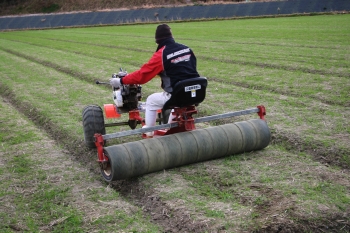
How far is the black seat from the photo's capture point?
6.81 meters

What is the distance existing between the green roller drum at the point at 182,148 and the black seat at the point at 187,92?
48 cm

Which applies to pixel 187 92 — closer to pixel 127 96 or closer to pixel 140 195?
pixel 140 195

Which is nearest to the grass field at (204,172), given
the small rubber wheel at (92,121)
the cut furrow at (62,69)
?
the small rubber wheel at (92,121)

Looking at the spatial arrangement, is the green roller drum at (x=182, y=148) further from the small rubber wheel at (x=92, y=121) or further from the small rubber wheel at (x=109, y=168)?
the small rubber wheel at (x=92, y=121)

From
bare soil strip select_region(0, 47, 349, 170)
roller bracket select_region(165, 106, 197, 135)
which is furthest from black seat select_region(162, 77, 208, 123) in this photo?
bare soil strip select_region(0, 47, 349, 170)

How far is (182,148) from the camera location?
6.91 m

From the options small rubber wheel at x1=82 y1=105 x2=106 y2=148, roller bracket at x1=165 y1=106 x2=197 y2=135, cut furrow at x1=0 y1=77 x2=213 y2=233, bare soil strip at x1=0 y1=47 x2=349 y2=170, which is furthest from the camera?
small rubber wheel at x1=82 y1=105 x2=106 y2=148

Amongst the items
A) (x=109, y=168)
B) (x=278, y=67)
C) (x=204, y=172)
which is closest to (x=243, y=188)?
(x=204, y=172)

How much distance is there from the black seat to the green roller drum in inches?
19.0

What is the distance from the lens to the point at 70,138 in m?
9.12

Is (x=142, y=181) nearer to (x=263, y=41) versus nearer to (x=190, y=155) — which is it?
(x=190, y=155)

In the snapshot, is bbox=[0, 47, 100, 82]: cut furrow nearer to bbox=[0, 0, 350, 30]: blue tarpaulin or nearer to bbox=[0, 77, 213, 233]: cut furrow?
bbox=[0, 77, 213, 233]: cut furrow

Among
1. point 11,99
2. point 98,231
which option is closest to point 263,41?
point 11,99

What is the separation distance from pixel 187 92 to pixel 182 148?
2.62 ft
